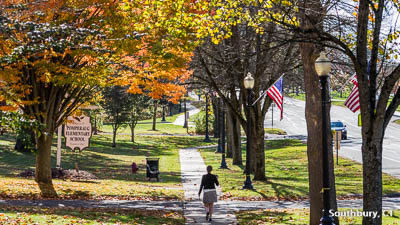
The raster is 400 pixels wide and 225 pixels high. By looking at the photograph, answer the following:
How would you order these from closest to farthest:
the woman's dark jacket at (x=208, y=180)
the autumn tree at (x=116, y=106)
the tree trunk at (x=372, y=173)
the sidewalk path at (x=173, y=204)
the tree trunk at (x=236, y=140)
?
the tree trunk at (x=372, y=173), the woman's dark jacket at (x=208, y=180), the sidewalk path at (x=173, y=204), the tree trunk at (x=236, y=140), the autumn tree at (x=116, y=106)

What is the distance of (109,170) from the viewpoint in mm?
30094

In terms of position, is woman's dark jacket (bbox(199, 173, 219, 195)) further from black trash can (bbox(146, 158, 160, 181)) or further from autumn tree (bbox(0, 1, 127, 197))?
black trash can (bbox(146, 158, 160, 181))

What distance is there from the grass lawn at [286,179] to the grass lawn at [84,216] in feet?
16.5

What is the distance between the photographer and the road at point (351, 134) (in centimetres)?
3137

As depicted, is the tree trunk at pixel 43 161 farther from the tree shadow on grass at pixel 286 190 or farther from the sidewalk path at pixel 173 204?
the tree shadow on grass at pixel 286 190

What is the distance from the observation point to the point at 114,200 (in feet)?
56.3

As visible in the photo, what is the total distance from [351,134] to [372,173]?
4749cm

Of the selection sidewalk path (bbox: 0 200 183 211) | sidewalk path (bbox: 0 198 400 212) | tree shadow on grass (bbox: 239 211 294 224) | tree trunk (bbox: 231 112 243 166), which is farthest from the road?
sidewalk path (bbox: 0 200 183 211)

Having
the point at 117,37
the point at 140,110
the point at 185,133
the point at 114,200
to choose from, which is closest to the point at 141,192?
the point at 114,200

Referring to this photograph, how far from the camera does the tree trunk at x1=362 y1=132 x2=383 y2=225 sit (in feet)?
31.3

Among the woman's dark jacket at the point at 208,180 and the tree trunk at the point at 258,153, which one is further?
the tree trunk at the point at 258,153

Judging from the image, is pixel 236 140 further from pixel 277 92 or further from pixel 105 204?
pixel 105 204

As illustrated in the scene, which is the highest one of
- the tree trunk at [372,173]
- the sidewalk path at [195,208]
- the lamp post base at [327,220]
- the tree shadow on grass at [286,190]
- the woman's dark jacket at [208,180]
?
the tree trunk at [372,173]

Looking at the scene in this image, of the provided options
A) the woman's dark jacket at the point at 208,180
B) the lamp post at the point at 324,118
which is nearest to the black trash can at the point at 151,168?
the woman's dark jacket at the point at 208,180
